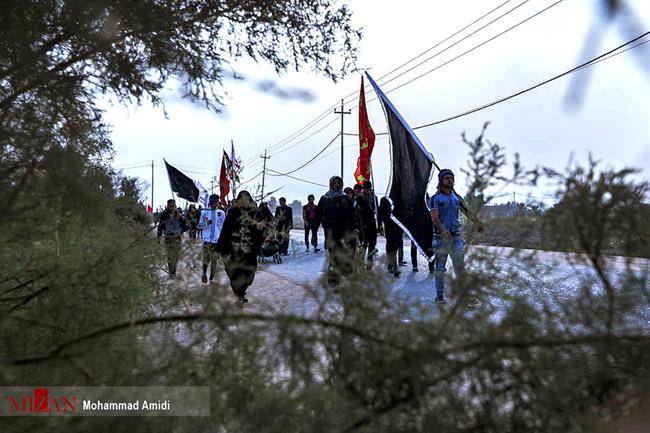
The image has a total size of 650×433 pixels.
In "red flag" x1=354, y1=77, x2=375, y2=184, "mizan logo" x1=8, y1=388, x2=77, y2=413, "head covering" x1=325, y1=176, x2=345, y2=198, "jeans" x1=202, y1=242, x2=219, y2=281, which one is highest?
"red flag" x1=354, y1=77, x2=375, y2=184

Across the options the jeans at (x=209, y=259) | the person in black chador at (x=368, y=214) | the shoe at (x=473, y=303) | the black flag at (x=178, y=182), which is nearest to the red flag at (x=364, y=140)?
the person in black chador at (x=368, y=214)

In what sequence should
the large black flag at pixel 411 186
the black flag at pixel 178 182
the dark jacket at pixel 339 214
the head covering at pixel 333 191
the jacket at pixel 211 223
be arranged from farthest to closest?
the black flag at pixel 178 182 < the jacket at pixel 211 223 < the head covering at pixel 333 191 < the dark jacket at pixel 339 214 < the large black flag at pixel 411 186

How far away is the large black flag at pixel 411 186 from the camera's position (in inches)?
324

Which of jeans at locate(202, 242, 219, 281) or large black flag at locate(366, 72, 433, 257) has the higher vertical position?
large black flag at locate(366, 72, 433, 257)

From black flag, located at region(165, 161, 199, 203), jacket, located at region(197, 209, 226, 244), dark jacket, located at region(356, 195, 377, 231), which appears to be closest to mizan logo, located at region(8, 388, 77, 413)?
jacket, located at region(197, 209, 226, 244)

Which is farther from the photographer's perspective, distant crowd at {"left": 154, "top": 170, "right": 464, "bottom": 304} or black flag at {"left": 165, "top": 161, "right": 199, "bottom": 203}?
black flag at {"left": 165, "top": 161, "right": 199, "bottom": 203}

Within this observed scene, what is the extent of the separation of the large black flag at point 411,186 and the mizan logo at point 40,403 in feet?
21.8

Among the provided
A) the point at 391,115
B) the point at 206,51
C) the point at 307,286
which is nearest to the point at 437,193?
the point at 391,115

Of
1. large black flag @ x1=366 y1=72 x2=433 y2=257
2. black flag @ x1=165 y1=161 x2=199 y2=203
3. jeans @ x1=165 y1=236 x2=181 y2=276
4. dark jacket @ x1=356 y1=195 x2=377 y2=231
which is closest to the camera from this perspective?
jeans @ x1=165 y1=236 x2=181 y2=276

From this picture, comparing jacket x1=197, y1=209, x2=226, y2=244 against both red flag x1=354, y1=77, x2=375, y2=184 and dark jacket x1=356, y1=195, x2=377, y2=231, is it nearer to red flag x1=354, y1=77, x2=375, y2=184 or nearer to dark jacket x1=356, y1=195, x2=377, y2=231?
dark jacket x1=356, y1=195, x2=377, y2=231

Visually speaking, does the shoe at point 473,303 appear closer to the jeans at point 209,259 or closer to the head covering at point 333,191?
the jeans at point 209,259

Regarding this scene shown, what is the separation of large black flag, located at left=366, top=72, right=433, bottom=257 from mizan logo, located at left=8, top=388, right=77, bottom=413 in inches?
262

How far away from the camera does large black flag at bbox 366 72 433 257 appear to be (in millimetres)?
8227

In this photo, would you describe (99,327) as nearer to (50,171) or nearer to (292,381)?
(50,171)
